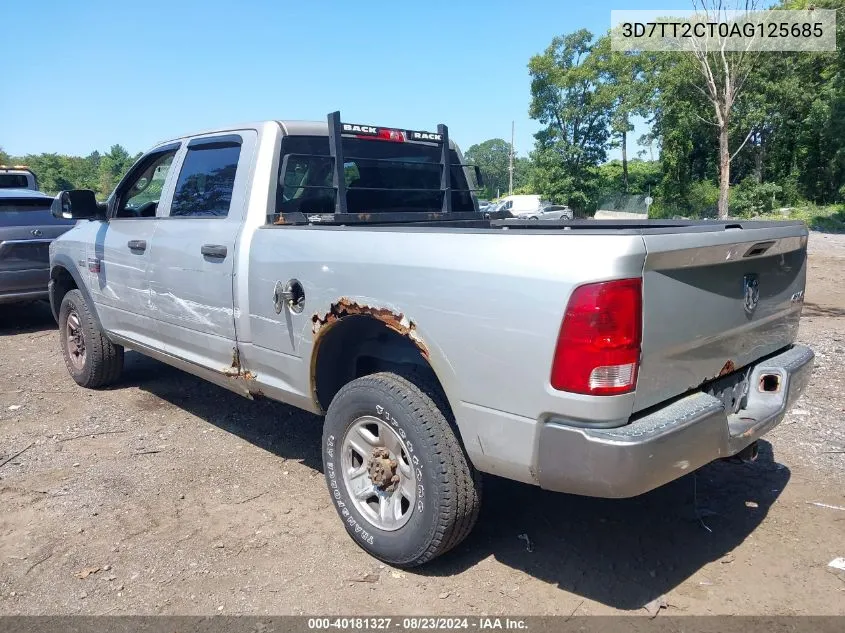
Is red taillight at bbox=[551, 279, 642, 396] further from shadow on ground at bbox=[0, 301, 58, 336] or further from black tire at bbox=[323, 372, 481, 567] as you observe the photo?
shadow on ground at bbox=[0, 301, 58, 336]

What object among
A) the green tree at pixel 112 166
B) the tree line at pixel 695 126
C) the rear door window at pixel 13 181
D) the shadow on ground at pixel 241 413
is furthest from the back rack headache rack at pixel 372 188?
the green tree at pixel 112 166

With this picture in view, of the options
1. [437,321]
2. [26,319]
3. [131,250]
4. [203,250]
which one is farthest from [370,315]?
[26,319]

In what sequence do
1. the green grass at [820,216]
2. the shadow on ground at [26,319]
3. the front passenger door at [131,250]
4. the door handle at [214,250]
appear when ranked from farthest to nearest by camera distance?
the green grass at [820,216]
the shadow on ground at [26,319]
the front passenger door at [131,250]
the door handle at [214,250]

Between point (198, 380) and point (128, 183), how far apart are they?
196 centimetres

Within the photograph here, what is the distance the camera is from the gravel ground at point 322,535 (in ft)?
9.45

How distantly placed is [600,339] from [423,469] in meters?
0.96

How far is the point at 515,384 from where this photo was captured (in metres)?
2.46

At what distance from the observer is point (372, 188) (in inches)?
169

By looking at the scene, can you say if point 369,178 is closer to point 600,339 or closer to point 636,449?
point 600,339

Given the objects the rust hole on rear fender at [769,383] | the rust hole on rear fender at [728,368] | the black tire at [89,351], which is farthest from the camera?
the black tire at [89,351]

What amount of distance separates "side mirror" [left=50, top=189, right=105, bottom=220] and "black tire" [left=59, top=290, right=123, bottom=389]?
762 millimetres

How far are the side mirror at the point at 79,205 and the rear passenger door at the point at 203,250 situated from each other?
0.98 meters

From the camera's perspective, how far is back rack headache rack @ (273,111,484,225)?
385 cm

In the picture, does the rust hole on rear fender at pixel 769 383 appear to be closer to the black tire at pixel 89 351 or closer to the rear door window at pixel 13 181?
the black tire at pixel 89 351
